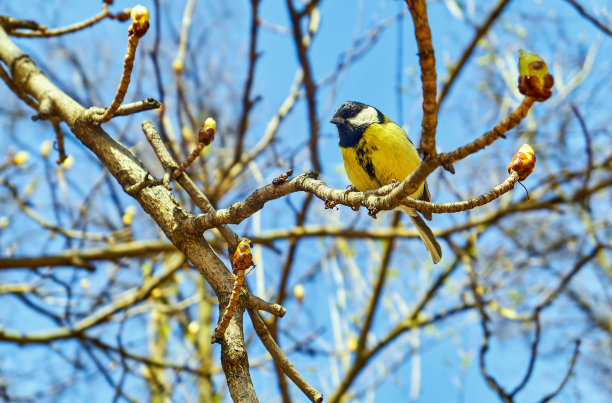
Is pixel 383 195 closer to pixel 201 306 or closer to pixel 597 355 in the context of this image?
pixel 201 306

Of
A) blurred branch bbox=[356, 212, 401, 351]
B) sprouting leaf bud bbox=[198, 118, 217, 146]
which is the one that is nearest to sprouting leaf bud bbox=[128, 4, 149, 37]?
sprouting leaf bud bbox=[198, 118, 217, 146]

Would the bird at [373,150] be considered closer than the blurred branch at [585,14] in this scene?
Yes

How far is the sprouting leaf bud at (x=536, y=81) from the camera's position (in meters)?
1.02

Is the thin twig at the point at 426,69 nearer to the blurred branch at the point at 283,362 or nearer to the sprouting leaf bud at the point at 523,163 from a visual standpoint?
the sprouting leaf bud at the point at 523,163

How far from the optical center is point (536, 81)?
40.2 inches

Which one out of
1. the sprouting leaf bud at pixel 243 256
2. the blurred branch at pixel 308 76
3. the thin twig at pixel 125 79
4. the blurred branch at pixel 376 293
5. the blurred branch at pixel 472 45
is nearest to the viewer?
the sprouting leaf bud at pixel 243 256

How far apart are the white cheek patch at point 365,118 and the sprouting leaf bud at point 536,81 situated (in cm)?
222

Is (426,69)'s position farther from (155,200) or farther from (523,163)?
(155,200)

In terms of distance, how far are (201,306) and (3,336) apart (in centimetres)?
393

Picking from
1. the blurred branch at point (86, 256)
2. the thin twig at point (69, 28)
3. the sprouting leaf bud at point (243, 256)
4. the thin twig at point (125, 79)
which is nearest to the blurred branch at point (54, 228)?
the blurred branch at point (86, 256)

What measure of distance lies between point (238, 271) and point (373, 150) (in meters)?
1.86

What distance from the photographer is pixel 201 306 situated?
7422mm

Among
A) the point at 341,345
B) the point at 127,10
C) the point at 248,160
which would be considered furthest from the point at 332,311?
the point at 127,10

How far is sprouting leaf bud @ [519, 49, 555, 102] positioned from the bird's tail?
2425mm
